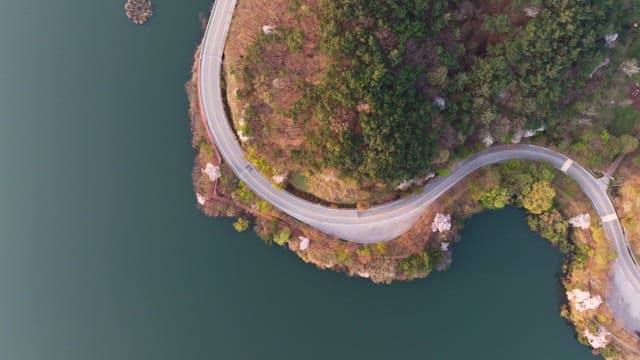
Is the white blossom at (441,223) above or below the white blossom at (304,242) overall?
above

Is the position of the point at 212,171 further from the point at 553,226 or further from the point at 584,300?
the point at 584,300

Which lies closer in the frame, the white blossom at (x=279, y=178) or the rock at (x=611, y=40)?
the rock at (x=611, y=40)

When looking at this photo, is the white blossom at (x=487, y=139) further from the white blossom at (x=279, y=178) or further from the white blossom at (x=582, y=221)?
the white blossom at (x=279, y=178)

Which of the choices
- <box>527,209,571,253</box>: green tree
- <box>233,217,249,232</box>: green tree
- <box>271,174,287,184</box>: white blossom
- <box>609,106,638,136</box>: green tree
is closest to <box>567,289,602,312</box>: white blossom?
<box>527,209,571,253</box>: green tree

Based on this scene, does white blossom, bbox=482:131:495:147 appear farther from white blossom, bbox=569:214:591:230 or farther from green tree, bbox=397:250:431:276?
white blossom, bbox=569:214:591:230

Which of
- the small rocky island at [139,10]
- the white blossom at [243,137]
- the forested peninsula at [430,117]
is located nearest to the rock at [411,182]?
the forested peninsula at [430,117]

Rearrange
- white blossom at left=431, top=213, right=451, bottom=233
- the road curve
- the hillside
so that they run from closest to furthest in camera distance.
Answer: the hillside → white blossom at left=431, top=213, right=451, bottom=233 → the road curve
